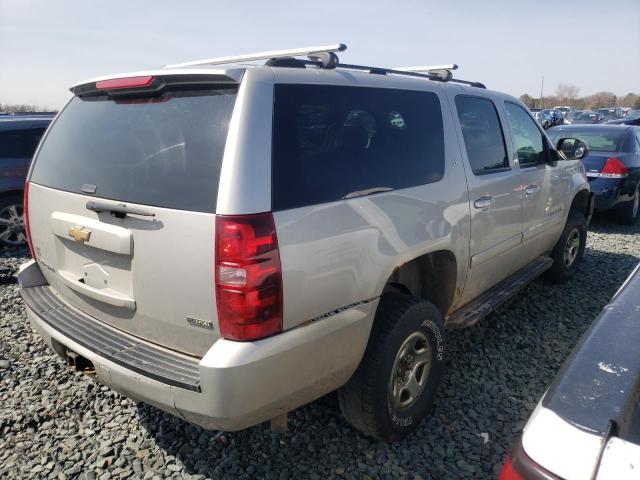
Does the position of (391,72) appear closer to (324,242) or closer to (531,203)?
(324,242)

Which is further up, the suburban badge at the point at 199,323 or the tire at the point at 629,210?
the suburban badge at the point at 199,323

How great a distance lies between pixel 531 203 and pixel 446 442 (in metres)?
2.13

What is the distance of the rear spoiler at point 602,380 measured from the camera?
110cm

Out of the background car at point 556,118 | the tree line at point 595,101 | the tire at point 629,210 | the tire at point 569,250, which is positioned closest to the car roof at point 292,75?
the tire at point 569,250

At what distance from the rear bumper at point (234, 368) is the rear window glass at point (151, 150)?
0.61 metres

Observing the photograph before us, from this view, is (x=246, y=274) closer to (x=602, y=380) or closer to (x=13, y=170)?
(x=602, y=380)

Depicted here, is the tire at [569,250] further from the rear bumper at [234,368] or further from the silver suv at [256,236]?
the rear bumper at [234,368]

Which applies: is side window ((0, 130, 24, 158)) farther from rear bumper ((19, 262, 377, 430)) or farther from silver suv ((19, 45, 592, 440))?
rear bumper ((19, 262, 377, 430))

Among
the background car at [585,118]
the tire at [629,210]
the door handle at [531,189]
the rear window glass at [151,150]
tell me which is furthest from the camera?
the background car at [585,118]

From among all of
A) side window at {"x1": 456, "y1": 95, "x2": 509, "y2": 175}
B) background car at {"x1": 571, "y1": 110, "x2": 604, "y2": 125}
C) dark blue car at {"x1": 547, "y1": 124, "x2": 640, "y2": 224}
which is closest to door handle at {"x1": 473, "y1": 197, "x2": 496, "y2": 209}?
side window at {"x1": 456, "y1": 95, "x2": 509, "y2": 175}

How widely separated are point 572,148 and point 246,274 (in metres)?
4.09

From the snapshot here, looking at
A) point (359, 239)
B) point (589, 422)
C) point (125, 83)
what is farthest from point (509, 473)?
point (125, 83)

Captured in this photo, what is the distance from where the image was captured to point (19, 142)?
6.30 m

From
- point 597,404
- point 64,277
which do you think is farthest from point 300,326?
point 64,277
